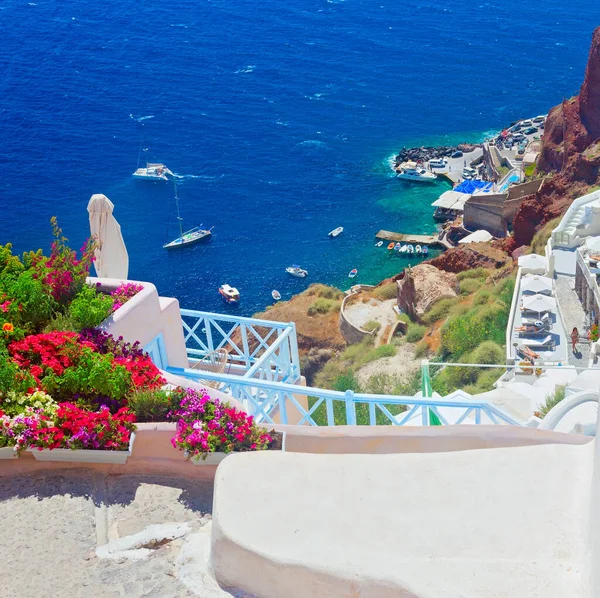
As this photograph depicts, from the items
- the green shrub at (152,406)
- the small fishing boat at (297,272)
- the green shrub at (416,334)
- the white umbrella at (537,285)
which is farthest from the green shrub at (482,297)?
the green shrub at (152,406)

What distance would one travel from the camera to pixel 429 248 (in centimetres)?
5203

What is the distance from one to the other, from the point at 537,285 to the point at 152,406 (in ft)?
72.7

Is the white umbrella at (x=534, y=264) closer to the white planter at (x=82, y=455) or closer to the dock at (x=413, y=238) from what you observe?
the dock at (x=413, y=238)

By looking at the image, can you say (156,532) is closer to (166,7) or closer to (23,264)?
(23,264)

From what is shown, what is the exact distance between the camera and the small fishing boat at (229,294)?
155 ft

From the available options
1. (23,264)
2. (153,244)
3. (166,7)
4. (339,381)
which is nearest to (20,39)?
(166,7)

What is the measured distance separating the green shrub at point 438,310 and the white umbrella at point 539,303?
23.1 ft

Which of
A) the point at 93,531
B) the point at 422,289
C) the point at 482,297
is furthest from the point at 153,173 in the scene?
the point at 93,531

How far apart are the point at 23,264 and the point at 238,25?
10106 centimetres

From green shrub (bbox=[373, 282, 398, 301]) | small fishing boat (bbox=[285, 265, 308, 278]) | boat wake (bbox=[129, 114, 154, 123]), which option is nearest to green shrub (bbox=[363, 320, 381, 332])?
green shrub (bbox=[373, 282, 398, 301])

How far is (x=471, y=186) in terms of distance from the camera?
191 ft

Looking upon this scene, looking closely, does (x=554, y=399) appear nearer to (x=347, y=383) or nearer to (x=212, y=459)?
(x=347, y=383)

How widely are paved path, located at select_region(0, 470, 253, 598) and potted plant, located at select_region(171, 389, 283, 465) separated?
1.06 ft

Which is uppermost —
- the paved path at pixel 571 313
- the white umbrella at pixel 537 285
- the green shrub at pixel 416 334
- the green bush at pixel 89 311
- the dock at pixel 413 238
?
the green bush at pixel 89 311
